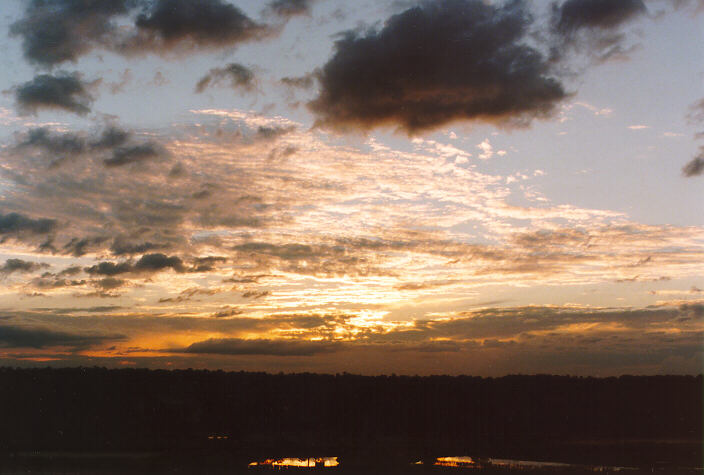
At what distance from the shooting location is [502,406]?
147875mm

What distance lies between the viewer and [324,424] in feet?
374

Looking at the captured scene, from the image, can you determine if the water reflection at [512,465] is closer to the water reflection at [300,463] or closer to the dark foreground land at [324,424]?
the dark foreground land at [324,424]

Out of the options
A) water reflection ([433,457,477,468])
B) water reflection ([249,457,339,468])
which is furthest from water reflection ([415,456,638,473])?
water reflection ([249,457,339,468])

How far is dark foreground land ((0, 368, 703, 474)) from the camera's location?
69188 millimetres

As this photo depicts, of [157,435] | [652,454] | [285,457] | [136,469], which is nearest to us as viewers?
[136,469]

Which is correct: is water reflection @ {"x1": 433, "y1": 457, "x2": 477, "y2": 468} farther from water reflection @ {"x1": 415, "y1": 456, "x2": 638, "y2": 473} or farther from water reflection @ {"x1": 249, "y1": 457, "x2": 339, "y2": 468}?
water reflection @ {"x1": 249, "y1": 457, "x2": 339, "y2": 468}

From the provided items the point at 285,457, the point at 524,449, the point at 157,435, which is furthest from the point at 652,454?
the point at 157,435

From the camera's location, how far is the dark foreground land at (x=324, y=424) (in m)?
69.2

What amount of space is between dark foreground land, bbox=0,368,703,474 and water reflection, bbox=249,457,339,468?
1.78 meters

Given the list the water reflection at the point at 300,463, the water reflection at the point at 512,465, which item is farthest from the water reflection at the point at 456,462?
the water reflection at the point at 300,463

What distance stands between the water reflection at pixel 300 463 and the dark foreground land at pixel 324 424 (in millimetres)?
1781

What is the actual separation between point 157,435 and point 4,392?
60.3 m

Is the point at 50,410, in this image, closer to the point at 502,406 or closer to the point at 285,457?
the point at 285,457

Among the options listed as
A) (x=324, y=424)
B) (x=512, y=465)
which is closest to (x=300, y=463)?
(x=512, y=465)
